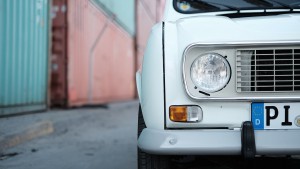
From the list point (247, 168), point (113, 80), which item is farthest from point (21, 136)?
point (113, 80)

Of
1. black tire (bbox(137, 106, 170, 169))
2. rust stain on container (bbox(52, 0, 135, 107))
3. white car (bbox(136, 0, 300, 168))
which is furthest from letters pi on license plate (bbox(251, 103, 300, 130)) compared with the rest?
rust stain on container (bbox(52, 0, 135, 107))

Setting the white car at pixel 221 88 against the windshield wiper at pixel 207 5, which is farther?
the windshield wiper at pixel 207 5

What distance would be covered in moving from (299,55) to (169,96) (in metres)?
0.64

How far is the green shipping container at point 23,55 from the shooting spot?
4648mm

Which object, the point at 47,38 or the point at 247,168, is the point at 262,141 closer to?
the point at 247,168

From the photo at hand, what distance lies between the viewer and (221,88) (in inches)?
70.9

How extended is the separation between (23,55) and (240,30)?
4.03 meters

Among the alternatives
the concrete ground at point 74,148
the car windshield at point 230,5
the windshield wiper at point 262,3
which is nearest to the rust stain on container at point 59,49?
the concrete ground at point 74,148

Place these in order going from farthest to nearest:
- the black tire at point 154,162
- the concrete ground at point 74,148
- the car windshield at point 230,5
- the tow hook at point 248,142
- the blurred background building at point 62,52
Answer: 1. the blurred background building at point 62,52
2. the concrete ground at point 74,148
3. the car windshield at point 230,5
4. the black tire at point 154,162
5. the tow hook at point 248,142

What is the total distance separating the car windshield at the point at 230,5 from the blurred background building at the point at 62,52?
509 millimetres

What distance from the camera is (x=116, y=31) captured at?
10.7 meters

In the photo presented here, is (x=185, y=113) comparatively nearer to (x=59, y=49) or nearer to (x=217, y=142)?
(x=217, y=142)

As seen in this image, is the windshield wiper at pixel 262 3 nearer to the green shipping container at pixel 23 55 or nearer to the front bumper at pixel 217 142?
the front bumper at pixel 217 142

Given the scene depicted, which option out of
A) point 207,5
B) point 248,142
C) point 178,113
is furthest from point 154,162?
point 207,5
